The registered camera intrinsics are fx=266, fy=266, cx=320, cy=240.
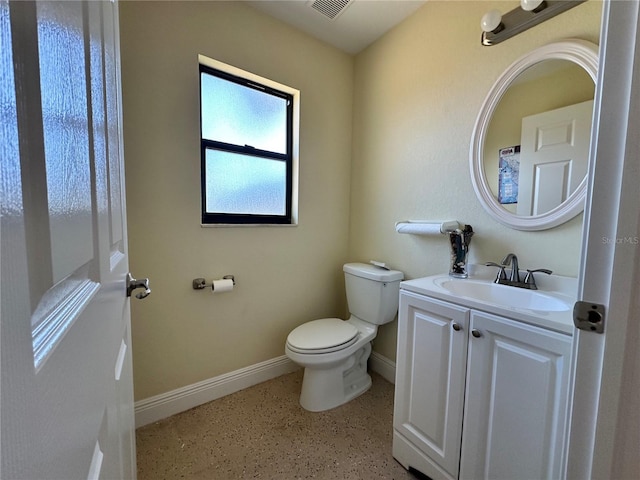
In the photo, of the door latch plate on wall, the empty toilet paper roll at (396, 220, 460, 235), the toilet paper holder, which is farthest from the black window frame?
the door latch plate on wall

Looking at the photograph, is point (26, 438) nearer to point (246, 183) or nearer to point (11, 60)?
point (11, 60)

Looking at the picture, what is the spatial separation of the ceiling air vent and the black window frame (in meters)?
0.52

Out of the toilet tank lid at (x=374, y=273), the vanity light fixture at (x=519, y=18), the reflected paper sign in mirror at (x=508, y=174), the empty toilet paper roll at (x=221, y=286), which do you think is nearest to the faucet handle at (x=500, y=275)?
the reflected paper sign in mirror at (x=508, y=174)

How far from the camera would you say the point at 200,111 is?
5.07 ft

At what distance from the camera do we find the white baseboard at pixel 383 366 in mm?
1866

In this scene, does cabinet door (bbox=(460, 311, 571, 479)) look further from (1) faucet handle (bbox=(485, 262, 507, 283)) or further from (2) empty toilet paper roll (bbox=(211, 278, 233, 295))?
(2) empty toilet paper roll (bbox=(211, 278, 233, 295))

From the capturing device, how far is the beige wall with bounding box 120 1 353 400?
1.38m

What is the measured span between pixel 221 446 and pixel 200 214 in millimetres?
1232

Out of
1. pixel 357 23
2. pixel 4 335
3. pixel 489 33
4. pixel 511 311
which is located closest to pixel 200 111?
pixel 357 23

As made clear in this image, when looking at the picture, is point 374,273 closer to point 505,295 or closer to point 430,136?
point 505,295

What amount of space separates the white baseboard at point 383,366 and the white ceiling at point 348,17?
7.50 ft

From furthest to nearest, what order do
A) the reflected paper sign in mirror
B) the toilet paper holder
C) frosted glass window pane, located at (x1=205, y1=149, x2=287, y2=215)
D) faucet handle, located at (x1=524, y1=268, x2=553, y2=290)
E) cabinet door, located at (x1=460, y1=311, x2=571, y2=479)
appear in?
frosted glass window pane, located at (x1=205, y1=149, x2=287, y2=215) < the toilet paper holder < the reflected paper sign in mirror < faucet handle, located at (x1=524, y1=268, x2=553, y2=290) < cabinet door, located at (x1=460, y1=311, x2=571, y2=479)

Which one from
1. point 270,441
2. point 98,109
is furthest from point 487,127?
point 270,441

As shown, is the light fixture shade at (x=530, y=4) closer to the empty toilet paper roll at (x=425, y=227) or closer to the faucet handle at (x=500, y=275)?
the empty toilet paper roll at (x=425, y=227)
